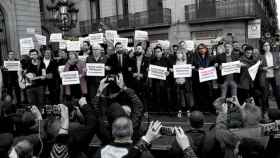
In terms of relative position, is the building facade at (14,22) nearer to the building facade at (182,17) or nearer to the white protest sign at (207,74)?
the building facade at (182,17)

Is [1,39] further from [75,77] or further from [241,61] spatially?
[241,61]

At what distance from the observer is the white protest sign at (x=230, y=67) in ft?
26.9

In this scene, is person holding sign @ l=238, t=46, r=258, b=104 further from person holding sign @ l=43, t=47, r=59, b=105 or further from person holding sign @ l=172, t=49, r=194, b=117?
person holding sign @ l=43, t=47, r=59, b=105

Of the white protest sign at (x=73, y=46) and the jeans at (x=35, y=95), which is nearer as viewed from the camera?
the jeans at (x=35, y=95)

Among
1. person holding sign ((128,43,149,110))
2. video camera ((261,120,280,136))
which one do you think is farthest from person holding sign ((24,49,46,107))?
video camera ((261,120,280,136))

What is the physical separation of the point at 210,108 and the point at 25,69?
→ 4.71 meters

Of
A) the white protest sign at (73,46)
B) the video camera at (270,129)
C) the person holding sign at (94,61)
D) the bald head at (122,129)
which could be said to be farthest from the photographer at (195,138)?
the white protest sign at (73,46)

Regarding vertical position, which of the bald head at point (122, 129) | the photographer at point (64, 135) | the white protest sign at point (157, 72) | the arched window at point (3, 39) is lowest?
the photographer at point (64, 135)

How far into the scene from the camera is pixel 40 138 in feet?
13.4

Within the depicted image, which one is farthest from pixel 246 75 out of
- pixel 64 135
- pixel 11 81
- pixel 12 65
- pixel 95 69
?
pixel 11 81

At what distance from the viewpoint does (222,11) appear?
2173cm

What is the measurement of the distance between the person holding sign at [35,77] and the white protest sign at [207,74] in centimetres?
374

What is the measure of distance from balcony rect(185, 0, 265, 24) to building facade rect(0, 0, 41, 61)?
932cm

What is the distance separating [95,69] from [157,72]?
142 cm
